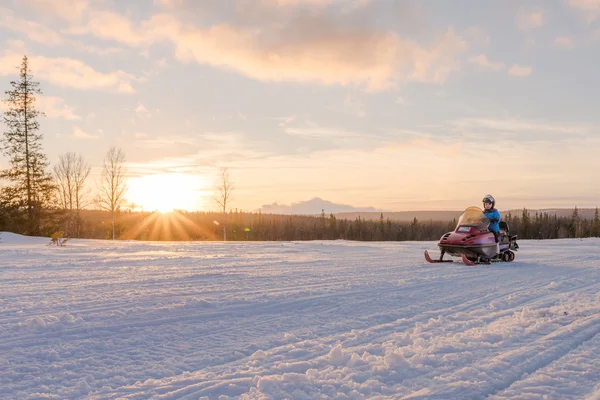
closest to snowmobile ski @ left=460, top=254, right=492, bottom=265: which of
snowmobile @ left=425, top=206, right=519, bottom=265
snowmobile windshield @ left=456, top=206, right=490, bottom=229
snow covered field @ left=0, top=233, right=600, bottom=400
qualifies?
snowmobile @ left=425, top=206, right=519, bottom=265

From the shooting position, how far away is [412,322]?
534 centimetres

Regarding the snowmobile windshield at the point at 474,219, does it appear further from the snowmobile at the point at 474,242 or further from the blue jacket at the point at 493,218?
the blue jacket at the point at 493,218

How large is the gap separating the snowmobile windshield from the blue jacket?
0.96 feet

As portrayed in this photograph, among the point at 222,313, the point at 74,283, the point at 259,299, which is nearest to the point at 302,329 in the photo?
the point at 222,313

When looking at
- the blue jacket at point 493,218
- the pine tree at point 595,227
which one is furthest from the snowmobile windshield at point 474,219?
the pine tree at point 595,227

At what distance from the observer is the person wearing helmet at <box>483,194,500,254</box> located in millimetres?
13502

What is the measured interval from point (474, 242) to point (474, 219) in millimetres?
1148

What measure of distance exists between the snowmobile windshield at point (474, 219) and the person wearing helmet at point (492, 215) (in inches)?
11.3

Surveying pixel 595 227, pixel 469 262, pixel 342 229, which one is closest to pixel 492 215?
pixel 469 262

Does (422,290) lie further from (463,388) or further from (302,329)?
(463,388)

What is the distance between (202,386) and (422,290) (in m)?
5.25

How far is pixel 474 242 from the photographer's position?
1284cm

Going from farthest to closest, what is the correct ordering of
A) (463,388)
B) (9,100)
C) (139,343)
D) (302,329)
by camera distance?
(9,100) < (302,329) < (139,343) < (463,388)

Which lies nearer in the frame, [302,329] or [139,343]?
[139,343]
